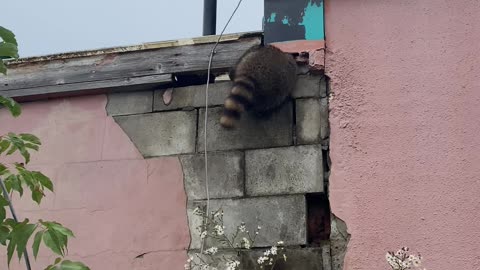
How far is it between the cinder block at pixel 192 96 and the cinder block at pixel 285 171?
0.42 metres

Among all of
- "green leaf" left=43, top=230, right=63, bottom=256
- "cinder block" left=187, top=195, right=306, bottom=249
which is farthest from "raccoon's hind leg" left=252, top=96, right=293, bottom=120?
"green leaf" left=43, top=230, right=63, bottom=256

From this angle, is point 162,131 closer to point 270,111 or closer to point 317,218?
point 270,111

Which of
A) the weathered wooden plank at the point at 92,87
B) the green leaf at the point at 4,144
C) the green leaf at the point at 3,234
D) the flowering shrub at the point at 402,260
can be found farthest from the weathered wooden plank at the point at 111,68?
A: the green leaf at the point at 3,234

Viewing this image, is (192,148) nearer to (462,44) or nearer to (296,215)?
(296,215)

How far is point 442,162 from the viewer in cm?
316

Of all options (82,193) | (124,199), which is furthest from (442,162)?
(82,193)

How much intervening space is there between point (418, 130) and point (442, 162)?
0.65 feet

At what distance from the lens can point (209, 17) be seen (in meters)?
5.22

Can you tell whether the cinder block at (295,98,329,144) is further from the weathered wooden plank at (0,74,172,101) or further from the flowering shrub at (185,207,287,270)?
the weathered wooden plank at (0,74,172,101)

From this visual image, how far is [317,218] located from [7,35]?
5.71ft

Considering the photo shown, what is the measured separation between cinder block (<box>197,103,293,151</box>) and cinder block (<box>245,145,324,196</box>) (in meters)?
0.06

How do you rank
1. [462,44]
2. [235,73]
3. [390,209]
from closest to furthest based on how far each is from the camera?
[390,209] < [462,44] < [235,73]

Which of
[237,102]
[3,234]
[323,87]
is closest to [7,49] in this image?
[3,234]

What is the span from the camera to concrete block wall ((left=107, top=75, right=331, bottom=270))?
3.26 metres
